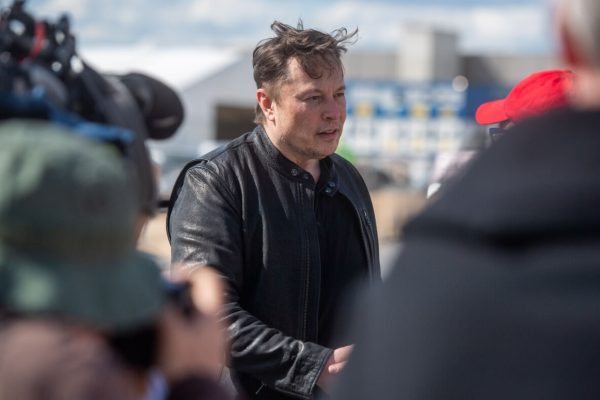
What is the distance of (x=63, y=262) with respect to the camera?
1.46 metres

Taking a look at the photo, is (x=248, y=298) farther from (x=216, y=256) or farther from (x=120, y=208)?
(x=120, y=208)

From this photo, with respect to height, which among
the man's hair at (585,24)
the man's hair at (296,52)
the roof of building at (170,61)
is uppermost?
the man's hair at (585,24)

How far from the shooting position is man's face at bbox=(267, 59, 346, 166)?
410 cm

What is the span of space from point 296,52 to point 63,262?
278cm

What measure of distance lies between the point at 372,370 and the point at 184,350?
0.43 metres

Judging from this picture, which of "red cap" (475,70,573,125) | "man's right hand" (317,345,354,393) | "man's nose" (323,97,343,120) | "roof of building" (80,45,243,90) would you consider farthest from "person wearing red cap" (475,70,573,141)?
"roof of building" (80,45,243,90)

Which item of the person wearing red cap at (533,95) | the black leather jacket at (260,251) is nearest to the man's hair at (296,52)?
the black leather jacket at (260,251)

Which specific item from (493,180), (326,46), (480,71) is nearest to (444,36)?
(480,71)

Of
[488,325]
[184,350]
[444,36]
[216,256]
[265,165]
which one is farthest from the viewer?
[444,36]

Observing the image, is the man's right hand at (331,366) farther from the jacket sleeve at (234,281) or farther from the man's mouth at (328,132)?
the man's mouth at (328,132)

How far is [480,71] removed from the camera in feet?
163

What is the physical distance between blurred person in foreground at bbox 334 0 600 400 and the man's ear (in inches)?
118

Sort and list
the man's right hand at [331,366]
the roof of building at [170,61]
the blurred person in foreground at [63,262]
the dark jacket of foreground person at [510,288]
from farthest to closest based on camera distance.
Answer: the roof of building at [170,61], the man's right hand at [331,366], the blurred person in foreground at [63,262], the dark jacket of foreground person at [510,288]

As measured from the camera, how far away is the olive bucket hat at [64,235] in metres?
1.46
